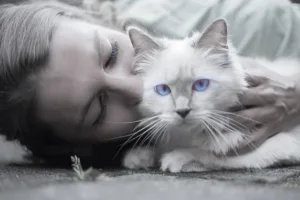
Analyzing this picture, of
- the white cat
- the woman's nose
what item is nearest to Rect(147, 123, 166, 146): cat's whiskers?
the white cat

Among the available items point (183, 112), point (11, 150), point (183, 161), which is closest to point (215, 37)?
point (183, 112)

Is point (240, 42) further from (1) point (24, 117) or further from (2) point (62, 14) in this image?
(1) point (24, 117)

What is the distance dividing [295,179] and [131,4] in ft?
4.05

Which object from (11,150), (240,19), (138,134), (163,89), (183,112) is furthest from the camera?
(240,19)

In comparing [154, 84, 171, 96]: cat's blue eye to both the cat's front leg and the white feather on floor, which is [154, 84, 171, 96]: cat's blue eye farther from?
the white feather on floor

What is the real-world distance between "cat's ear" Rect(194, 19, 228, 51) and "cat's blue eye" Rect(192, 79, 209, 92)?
120 millimetres

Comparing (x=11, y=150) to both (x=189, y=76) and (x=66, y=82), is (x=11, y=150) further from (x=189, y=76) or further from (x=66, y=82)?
(x=189, y=76)

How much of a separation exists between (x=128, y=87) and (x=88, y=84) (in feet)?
0.41

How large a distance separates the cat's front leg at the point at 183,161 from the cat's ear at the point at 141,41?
1.13ft

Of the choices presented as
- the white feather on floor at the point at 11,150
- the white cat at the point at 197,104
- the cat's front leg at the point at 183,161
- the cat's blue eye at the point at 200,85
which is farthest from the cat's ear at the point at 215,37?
the white feather on floor at the point at 11,150

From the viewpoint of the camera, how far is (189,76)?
1.23 meters

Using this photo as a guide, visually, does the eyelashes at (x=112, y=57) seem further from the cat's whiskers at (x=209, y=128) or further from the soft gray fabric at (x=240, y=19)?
the soft gray fabric at (x=240, y=19)

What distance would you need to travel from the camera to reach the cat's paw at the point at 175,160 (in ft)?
4.10

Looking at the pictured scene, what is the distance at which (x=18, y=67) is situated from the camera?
131 centimetres
